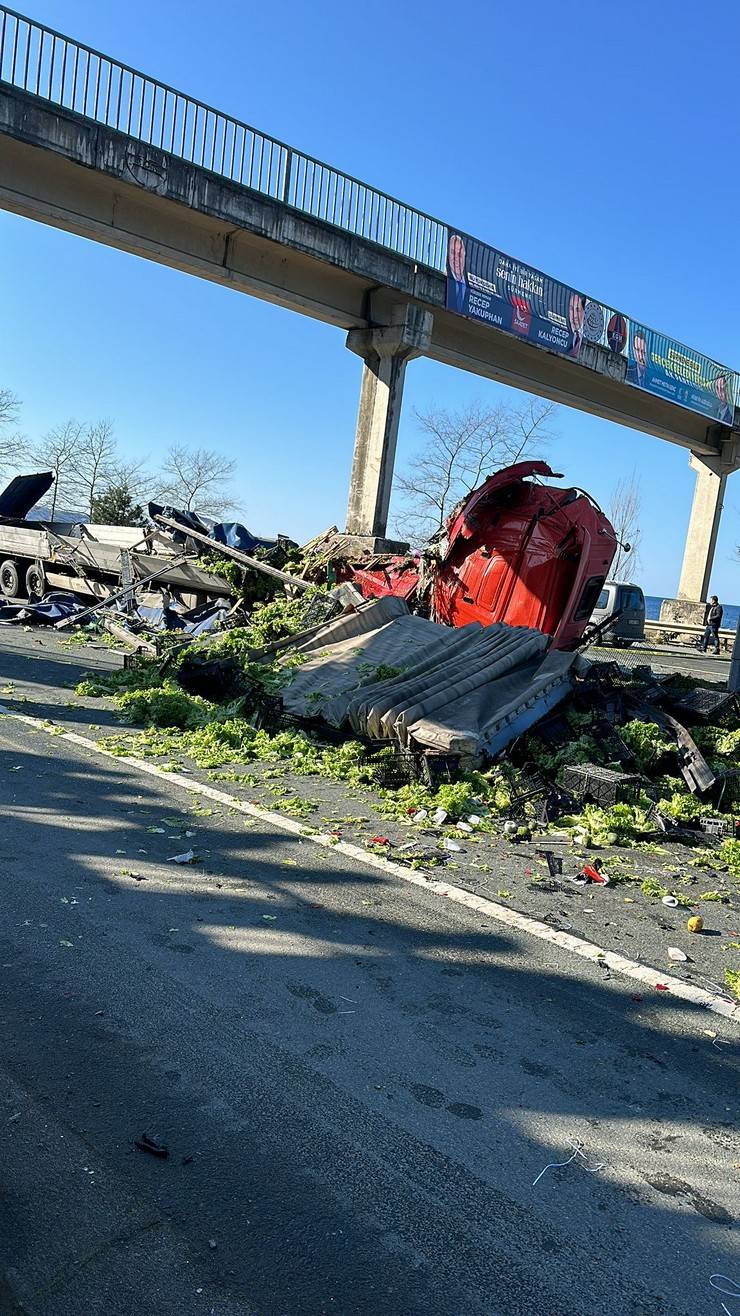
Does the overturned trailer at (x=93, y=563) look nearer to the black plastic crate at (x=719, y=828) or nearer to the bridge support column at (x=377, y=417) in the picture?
→ the bridge support column at (x=377, y=417)

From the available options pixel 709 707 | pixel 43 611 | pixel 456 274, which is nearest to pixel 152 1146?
pixel 709 707

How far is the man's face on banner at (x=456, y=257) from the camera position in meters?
22.9

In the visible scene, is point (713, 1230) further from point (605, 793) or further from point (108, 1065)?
point (605, 793)

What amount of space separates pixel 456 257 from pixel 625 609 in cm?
1035

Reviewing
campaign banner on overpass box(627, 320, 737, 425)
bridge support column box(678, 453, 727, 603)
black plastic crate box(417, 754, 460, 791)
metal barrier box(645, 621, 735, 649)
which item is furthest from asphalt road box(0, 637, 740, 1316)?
bridge support column box(678, 453, 727, 603)

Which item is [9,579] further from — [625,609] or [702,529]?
[702,529]

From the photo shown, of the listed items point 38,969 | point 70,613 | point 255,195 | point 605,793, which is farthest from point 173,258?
point 38,969

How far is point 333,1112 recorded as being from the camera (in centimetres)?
336

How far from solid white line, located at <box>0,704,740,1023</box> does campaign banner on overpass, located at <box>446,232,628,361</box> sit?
18.3 meters

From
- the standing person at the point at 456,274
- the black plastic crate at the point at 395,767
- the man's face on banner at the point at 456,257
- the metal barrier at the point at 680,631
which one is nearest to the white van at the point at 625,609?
the metal barrier at the point at 680,631

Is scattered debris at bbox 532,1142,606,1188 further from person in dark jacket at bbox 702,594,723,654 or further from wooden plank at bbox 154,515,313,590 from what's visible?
person in dark jacket at bbox 702,594,723,654

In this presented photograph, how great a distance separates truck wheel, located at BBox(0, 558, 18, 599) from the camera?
20.3m

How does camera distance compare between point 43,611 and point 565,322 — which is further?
point 565,322

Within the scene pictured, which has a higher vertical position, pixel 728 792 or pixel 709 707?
pixel 709 707
